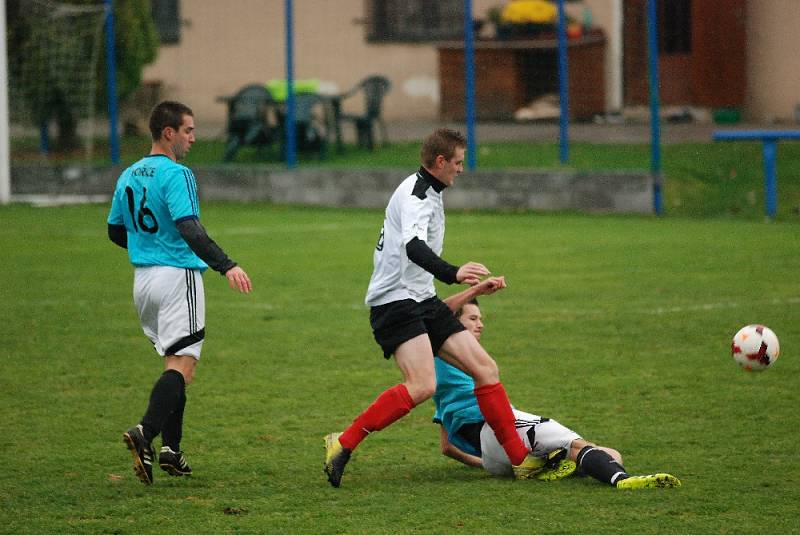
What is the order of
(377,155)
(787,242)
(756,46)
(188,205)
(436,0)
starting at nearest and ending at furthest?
(188,205) < (787,242) < (377,155) < (756,46) < (436,0)

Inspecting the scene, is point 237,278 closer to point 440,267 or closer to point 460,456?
point 440,267

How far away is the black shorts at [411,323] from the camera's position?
587cm

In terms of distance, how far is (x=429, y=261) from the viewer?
5.64 m

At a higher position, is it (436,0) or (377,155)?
(436,0)

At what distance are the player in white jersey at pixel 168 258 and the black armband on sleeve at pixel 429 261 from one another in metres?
0.75

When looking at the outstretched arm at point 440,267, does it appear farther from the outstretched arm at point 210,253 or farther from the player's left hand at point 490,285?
the outstretched arm at point 210,253

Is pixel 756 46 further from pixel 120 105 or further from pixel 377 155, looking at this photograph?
pixel 120 105

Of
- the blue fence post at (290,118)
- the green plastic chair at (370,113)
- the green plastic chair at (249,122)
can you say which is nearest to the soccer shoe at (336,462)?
the blue fence post at (290,118)

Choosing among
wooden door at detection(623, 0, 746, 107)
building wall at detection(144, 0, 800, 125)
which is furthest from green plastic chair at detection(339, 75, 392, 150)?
wooden door at detection(623, 0, 746, 107)

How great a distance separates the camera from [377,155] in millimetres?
19516

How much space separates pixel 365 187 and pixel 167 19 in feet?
34.3

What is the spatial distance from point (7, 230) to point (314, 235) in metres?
3.90

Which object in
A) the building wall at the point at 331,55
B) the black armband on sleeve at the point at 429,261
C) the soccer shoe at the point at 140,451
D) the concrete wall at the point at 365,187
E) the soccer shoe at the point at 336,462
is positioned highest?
the building wall at the point at 331,55

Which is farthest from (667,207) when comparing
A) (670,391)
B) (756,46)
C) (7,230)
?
(670,391)
